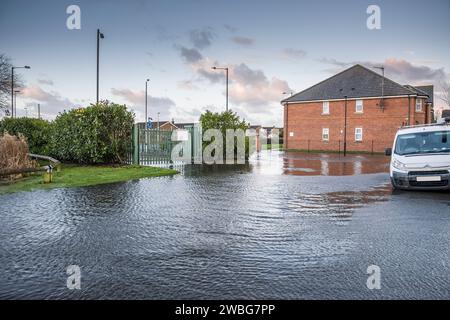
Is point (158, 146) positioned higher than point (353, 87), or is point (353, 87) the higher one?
point (353, 87)

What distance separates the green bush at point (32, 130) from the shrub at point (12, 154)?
7.47m

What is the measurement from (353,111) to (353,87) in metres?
2.78

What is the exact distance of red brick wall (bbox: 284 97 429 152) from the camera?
40250 millimetres

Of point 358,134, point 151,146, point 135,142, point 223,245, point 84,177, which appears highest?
point 358,134

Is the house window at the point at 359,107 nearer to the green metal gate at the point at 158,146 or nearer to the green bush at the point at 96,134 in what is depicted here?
A: the green metal gate at the point at 158,146

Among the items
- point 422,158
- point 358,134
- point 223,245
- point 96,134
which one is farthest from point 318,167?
point 358,134

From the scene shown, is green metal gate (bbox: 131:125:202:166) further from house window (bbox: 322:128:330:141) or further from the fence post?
house window (bbox: 322:128:330:141)

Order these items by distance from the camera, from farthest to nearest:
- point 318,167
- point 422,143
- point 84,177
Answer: point 318,167, point 84,177, point 422,143

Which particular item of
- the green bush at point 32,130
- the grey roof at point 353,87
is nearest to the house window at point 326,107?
the grey roof at point 353,87

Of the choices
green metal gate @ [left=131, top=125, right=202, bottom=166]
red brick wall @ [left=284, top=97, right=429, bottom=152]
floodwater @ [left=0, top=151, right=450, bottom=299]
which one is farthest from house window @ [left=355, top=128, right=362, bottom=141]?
floodwater @ [left=0, top=151, right=450, bottom=299]

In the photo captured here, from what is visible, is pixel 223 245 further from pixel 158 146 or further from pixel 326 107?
pixel 326 107

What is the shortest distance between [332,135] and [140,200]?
123ft

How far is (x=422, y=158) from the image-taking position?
37.9ft

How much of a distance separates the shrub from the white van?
43.5ft
